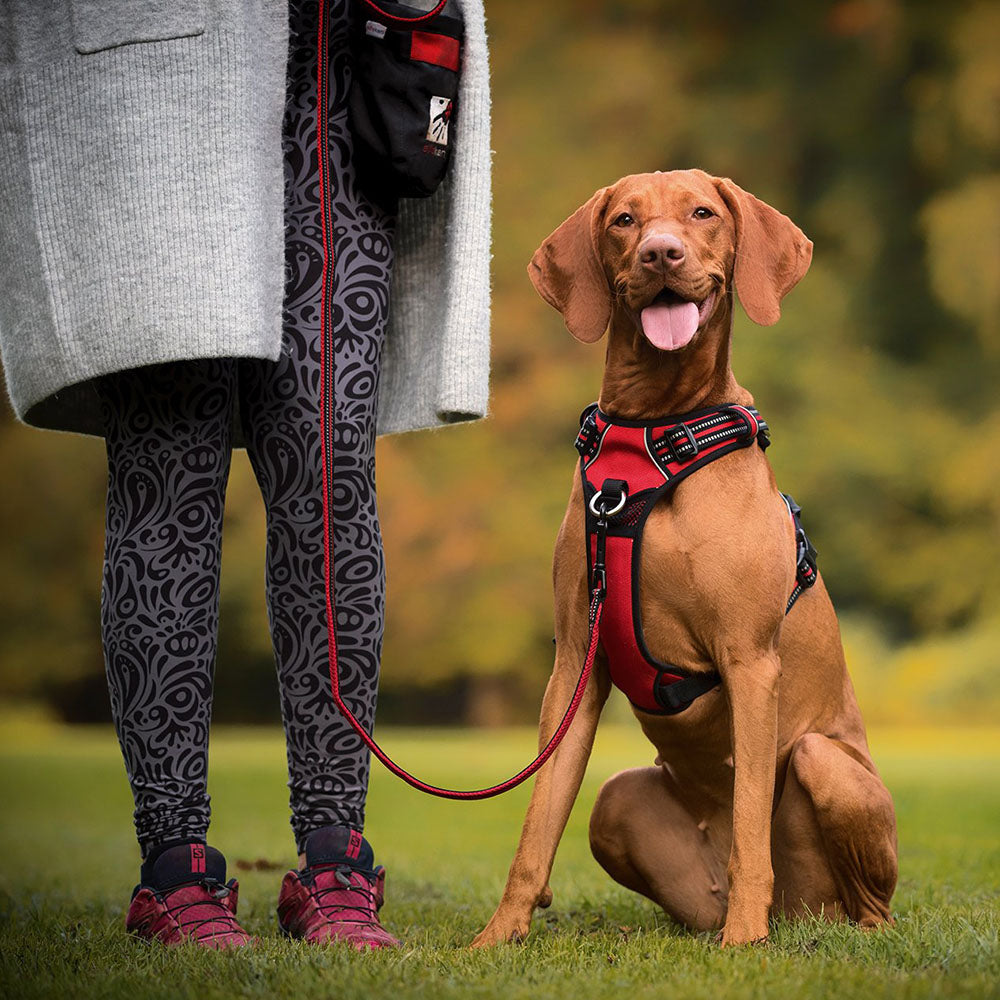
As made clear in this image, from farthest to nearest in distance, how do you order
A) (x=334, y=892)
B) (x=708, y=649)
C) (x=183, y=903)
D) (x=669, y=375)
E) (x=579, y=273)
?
(x=579, y=273) → (x=669, y=375) → (x=708, y=649) → (x=334, y=892) → (x=183, y=903)

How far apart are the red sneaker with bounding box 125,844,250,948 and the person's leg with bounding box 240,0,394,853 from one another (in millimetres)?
214

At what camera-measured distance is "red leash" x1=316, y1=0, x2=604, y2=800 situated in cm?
229

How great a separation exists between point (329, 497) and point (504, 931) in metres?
0.82

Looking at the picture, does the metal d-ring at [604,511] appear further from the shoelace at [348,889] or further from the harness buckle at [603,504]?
the shoelace at [348,889]

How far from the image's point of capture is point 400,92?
7.87ft

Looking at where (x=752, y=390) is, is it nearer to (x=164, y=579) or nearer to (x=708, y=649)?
(x=708, y=649)

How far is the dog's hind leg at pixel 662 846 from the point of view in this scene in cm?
266

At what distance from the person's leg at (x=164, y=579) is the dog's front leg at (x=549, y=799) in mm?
552

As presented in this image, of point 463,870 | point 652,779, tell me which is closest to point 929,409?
point 463,870

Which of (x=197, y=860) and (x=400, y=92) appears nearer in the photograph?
(x=197, y=860)

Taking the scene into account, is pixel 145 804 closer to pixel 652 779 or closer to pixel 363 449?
pixel 363 449

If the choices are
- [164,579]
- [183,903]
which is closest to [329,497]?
[164,579]

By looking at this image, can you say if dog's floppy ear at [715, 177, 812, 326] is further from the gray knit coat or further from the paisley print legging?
the gray knit coat

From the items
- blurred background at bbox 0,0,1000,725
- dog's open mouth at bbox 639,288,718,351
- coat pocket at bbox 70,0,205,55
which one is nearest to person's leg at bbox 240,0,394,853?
coat pocket at bbox 70,0,205,55
